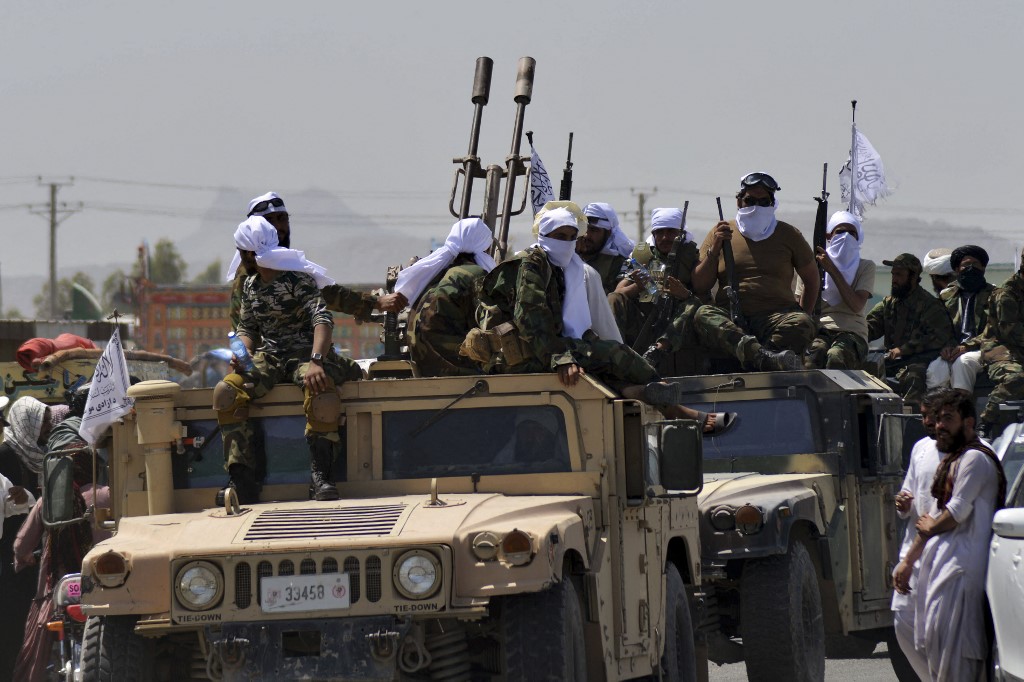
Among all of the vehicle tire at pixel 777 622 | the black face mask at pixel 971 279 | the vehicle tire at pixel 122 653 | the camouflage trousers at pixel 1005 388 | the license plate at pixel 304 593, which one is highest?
the black face mask at pixel 971 279

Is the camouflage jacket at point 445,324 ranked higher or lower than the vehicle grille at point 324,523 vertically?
higher

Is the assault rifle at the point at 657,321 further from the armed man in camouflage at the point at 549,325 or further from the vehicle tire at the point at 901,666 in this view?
the armed man in camouflage at the point at 549,325

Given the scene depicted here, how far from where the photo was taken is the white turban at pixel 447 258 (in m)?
10.3

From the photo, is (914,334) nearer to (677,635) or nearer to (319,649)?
(677,635)

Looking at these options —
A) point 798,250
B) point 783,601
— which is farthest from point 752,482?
point 798,250

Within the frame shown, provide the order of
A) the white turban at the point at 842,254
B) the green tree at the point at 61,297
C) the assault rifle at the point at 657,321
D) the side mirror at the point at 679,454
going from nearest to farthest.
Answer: the side mirror at the point at 679,454, the assault rifle at the point at 657,321, the white turban at the point at 842,254, the green tree at the point at 61,297

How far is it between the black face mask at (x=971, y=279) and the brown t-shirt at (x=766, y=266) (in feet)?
7.25

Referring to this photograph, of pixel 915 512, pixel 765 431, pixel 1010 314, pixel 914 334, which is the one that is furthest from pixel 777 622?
pixel 914 334

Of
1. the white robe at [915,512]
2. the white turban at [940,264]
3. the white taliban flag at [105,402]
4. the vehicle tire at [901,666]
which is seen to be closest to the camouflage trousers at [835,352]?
the vehicle tire at [901,666]

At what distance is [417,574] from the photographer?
7.13 metres

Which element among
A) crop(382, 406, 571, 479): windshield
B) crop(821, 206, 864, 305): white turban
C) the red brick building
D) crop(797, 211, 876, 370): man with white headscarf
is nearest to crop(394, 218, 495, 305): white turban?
crop(382, 406, 571, 479): windshield

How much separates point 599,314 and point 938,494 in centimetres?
202

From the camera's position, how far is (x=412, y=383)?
836cm

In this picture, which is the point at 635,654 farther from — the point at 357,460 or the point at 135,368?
the point at 135,368
